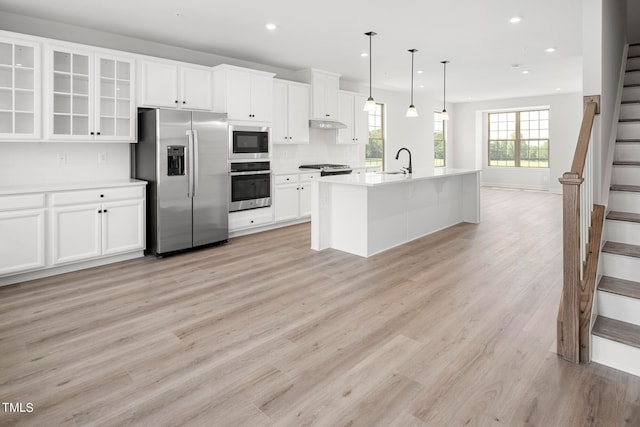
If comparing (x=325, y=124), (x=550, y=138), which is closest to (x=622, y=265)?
(x=325, y=124)

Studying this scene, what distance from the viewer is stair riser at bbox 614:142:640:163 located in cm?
331

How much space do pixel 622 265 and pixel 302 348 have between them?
6.87 feet

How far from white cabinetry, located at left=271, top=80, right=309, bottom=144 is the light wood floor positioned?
108 inches

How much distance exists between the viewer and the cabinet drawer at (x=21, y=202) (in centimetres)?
360

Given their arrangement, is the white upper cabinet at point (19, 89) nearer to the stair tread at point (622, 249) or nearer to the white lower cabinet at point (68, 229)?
the white lower cabinet at point (68, 229)

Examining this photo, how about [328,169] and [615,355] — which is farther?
[328,169]

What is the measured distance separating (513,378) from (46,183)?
185 inches

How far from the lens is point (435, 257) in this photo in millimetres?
4508

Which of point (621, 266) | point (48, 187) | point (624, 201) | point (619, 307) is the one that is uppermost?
point (48, 187)

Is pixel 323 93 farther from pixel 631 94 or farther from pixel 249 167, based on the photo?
pixel 631 94

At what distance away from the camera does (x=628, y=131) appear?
11.5 ft

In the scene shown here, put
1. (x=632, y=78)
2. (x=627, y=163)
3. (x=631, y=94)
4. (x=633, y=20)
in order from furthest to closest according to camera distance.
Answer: (x=633, y=20), (x=632, y=78), (x=631, y=94), (x=627, y=163)

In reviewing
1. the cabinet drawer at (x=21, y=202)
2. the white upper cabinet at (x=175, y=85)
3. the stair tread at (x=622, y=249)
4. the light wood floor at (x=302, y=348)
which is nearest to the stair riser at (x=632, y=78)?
the light wood floor at (x=302, y=348)

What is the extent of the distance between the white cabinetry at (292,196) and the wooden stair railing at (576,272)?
417cm
